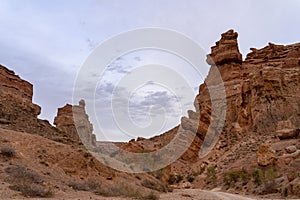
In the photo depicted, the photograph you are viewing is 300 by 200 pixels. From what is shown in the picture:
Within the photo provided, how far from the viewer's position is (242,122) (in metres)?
48.4

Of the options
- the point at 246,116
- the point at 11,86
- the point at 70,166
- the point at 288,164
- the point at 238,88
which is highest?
the point at 238,88

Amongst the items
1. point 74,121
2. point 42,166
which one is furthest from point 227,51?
point 42,166

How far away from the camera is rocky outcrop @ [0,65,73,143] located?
24.6 meters

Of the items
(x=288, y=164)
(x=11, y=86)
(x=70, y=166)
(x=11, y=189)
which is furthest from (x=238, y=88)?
(x=11, y=189)

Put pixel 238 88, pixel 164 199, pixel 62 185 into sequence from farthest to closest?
pixel 238 88, pixel 164 199, pixel 62 185

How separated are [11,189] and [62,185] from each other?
10.3ft

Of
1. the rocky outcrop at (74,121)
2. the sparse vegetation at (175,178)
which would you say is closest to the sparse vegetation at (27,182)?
the sparse vegetation at (175,178)

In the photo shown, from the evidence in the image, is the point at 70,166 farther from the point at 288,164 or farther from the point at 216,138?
the point at 216,138

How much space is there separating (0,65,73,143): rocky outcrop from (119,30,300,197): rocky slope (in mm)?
14170

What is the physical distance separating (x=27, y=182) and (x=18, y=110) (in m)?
15.5

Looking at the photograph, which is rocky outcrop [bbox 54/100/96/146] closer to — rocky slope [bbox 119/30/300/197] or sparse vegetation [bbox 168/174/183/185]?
rocky slope [bbox 119/30/300/197]

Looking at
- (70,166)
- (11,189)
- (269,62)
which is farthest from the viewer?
(269,62)

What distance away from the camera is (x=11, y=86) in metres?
30.1

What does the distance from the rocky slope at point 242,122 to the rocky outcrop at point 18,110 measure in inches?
558
